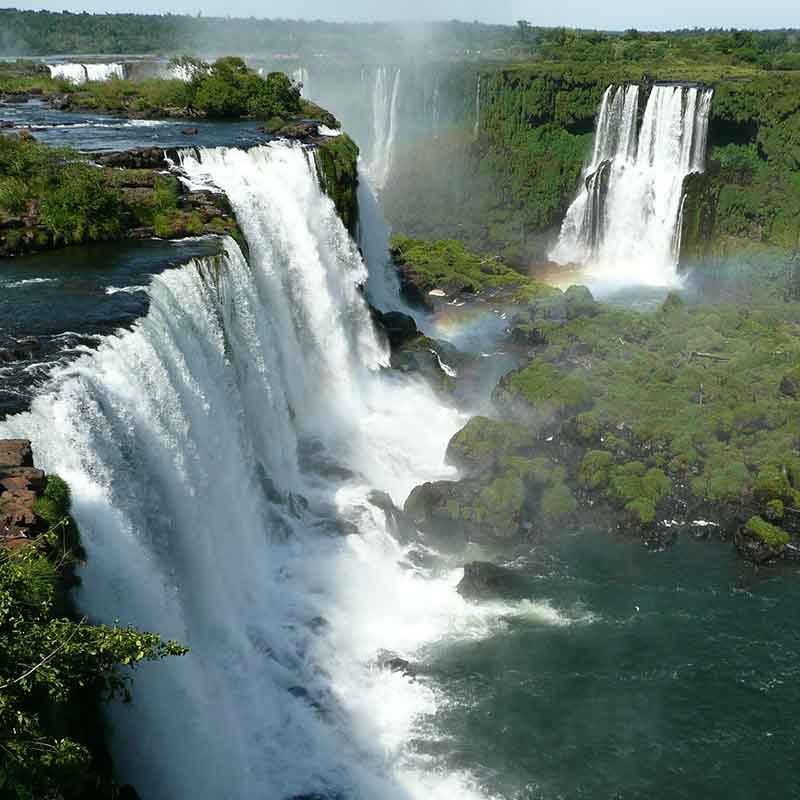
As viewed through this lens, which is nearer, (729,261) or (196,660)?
(196,660)

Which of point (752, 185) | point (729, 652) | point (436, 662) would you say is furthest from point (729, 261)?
point (436, 662)

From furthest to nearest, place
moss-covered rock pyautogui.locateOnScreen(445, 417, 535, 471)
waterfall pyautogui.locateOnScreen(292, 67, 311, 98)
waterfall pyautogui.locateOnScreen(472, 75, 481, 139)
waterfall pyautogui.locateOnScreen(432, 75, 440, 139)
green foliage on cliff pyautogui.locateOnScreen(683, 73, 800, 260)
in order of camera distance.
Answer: waterfall pyautogui.locateOnScreen(292, 67, 311, 98) → waterfall pyautogui.locateOnScreen(432, 75, 440, 139) → waterfall pyautogui.locateOnScreen(472, 75, 481, 139) → green foliage on cliff pyautogui.locateOnScreen(683, 73, 800, 260) → moss-covered rock pyautogui.locateOnScreen(445, 417, 535, 471)

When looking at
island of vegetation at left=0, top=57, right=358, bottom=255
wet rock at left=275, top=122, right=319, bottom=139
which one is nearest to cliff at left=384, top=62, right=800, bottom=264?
wet rock at left=275, top=122, right=319, bottom=139

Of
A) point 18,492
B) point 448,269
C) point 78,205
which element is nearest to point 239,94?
point 448,269

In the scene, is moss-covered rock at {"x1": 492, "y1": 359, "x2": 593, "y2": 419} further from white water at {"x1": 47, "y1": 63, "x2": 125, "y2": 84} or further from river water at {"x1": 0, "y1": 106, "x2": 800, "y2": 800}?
white water at {"x1": 47, "y1": 63, "x2": 125, "y2": 84}

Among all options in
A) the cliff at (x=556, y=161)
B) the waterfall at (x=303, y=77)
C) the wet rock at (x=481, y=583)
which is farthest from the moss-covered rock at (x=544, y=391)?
the waterfall at (x=303, y=77)

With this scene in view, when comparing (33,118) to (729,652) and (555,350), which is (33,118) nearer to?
(555,350)
